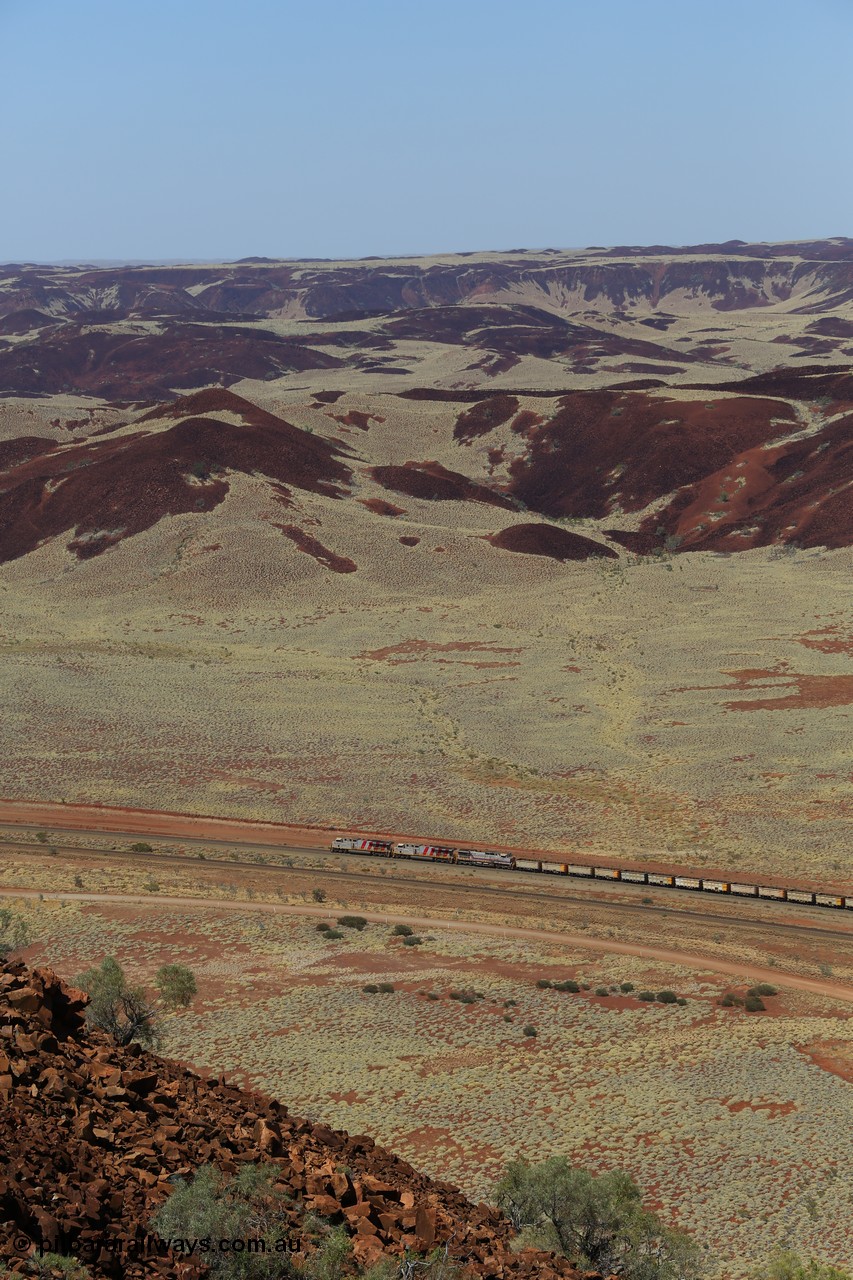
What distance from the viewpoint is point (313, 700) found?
7419 centimetres

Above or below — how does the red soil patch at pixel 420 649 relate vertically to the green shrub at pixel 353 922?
above

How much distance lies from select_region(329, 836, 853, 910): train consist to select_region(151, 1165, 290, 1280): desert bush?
34.1 meters

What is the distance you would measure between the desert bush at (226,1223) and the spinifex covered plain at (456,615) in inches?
1493

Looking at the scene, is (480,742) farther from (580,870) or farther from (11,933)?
(11,933)

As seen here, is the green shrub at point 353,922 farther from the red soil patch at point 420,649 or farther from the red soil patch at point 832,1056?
the red soil patch at point 420,649

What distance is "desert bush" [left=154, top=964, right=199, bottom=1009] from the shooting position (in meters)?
33.6

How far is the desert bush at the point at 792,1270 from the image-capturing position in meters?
19.3

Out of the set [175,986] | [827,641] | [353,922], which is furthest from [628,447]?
[175,986]

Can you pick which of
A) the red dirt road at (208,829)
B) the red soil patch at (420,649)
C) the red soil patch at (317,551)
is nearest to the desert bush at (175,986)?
the red dirt road at (208,829)

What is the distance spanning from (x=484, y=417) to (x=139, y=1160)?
151 m

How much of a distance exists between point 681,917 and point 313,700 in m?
33.9

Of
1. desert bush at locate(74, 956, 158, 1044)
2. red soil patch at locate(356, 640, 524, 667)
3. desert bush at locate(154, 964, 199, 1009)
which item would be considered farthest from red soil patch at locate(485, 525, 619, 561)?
desert bush at locate(74, 956, 158, 1044)

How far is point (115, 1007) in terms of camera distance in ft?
93.4

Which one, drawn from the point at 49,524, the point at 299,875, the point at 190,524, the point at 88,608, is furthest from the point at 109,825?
the point at 49,524
